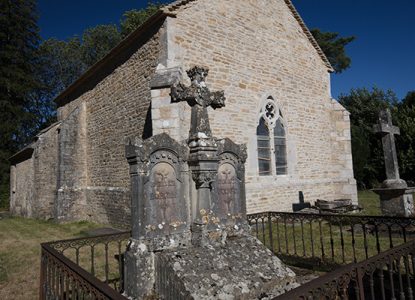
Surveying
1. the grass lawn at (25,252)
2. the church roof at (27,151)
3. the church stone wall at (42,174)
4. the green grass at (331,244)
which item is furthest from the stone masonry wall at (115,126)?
the green grass at (331,244)

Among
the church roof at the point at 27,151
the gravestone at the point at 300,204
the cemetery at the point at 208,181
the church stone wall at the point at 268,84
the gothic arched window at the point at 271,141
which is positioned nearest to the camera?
the cemetery at the point at 208,181

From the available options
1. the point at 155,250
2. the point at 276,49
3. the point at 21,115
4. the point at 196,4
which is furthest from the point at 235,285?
the point at 21,115

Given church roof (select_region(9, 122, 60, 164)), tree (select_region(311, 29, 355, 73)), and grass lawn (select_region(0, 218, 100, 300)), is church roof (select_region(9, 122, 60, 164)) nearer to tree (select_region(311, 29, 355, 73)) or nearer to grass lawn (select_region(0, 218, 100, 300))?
grass lawn (select_region(0, 218, 100, 300))

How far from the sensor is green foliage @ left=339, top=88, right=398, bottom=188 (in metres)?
21.5

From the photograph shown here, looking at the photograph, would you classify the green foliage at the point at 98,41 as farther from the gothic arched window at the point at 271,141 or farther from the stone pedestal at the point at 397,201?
the stone pedestal at the point at 397,201

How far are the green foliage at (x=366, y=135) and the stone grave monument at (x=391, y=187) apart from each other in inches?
500

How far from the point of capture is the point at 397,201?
26.9 ft

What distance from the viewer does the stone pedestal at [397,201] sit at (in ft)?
26.4

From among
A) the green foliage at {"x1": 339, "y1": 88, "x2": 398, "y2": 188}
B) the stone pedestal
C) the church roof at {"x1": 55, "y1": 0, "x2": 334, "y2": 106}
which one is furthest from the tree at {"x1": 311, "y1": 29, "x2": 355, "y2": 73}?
the stone pedestal

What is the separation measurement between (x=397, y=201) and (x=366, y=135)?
54.9 feet

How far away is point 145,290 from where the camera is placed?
381cm

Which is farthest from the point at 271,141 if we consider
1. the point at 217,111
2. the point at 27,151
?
the point at 27,151

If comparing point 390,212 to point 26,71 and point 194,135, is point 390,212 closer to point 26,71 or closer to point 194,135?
point 194,135

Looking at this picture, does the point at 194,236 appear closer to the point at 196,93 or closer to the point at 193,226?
the point at 193,226
